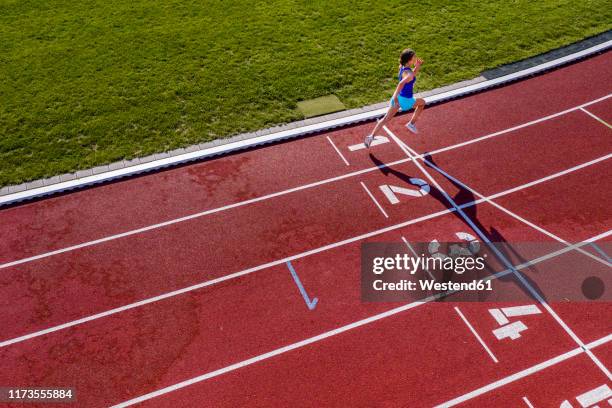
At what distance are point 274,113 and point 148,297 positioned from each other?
535 cm

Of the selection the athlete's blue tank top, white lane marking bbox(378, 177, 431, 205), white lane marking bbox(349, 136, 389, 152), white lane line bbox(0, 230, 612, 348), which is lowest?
white lane line bbox(0, 230, 612, 348)

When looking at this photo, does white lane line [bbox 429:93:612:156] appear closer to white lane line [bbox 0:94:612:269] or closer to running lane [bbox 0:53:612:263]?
white lane line [bbox 0:94:612:269]

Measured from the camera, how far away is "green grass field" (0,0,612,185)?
36.2ft

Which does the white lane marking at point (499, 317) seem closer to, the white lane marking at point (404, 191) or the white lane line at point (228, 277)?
the white lane line at point (228, 277)

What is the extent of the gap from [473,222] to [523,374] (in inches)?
119

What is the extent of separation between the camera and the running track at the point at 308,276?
288 inches

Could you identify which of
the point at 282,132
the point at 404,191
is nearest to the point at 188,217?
the point at 282,132

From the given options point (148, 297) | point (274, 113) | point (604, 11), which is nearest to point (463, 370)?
point (148, 297)

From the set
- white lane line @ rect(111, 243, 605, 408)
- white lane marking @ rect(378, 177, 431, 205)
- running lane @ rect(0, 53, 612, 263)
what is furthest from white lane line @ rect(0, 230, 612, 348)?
white lane marking @ rect(378, 177, 431, 205)

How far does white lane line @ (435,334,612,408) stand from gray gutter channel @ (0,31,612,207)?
21.0 feet

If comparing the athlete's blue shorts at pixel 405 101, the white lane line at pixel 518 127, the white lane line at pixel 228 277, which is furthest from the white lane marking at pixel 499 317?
the athlete's blue shorts at pixel 405 101

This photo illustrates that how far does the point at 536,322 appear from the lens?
26.1ft

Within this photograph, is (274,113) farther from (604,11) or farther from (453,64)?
(604,11)

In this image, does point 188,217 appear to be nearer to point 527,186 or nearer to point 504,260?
point 504,260
